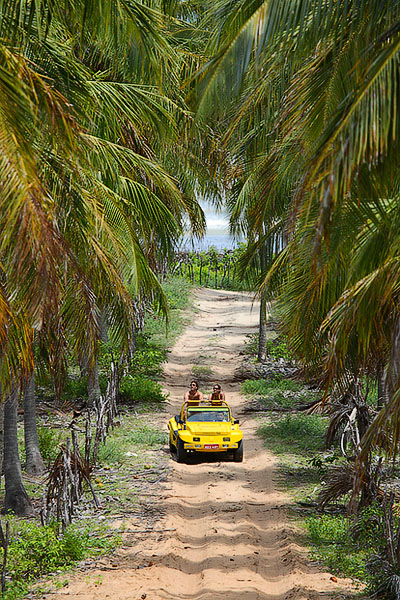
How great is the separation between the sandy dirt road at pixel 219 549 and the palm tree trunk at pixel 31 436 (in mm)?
2336

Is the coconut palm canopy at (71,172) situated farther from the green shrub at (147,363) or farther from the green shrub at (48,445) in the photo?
the green shrub at (147,363)

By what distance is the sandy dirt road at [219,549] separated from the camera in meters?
7.66

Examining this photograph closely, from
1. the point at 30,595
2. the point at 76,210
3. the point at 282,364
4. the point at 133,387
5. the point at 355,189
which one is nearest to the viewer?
the point at 355,189

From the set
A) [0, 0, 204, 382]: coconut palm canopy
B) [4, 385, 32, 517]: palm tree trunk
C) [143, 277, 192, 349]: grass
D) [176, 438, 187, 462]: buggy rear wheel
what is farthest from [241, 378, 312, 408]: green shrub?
[4, 385, 32, 517]: palm tree trunk

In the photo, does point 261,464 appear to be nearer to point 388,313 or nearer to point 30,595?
point 30,595

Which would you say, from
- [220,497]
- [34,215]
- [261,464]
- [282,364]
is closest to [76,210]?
[34,215]

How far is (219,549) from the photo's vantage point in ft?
29.3

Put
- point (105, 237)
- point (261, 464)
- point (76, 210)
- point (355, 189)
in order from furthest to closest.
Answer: point (261, 464) < point (105, 237) < point (76, 210) < point (355, 189)

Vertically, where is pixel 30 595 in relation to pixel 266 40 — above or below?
below

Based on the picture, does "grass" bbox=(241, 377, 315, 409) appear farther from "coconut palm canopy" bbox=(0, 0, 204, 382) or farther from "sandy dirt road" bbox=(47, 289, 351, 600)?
"coconut palm canopy" bbox=(0, 0, 204, 382)

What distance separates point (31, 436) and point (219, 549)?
4652 millimetres

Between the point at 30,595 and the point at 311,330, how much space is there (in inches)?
162

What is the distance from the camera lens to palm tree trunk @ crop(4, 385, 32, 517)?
10203 millimetres

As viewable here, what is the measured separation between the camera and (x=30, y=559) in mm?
8203
